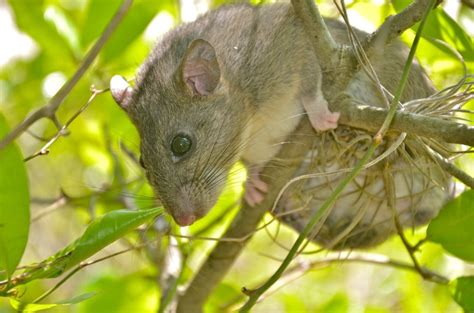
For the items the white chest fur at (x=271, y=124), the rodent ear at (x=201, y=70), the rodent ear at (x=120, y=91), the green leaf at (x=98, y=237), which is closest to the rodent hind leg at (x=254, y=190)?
the white chest fur at (x=271, y=124)

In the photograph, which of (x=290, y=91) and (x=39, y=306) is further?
(x=290, y=91)

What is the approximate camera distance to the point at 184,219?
9.27 feet

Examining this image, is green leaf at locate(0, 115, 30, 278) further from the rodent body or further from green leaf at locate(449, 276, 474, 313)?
green leaf at locate(449, 276, 474, 313)

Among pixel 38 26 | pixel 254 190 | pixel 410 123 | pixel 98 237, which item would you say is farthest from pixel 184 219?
pixel 38 26

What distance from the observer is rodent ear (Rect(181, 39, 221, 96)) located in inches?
116

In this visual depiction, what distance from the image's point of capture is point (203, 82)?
123 inches

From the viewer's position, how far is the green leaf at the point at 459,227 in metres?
2.45

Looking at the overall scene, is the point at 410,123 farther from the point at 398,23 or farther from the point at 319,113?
the point at 319,113

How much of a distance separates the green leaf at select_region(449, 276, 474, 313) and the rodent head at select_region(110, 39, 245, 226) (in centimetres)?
97

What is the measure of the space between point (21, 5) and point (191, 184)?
1316mm

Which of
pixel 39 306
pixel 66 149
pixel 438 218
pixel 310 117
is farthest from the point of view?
pixel 66 149

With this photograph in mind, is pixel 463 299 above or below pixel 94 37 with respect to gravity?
below

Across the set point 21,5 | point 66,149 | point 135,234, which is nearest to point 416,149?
point 135,234

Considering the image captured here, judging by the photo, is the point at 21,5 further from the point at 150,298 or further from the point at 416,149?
the point at 416,149
